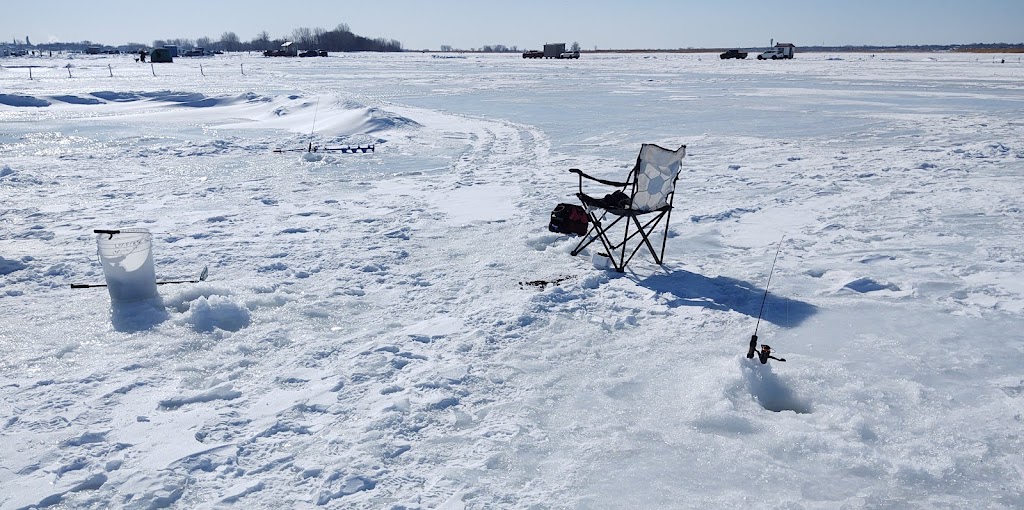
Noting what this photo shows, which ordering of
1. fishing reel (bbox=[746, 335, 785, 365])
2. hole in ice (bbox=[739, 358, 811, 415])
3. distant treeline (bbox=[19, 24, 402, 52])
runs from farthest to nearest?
distant treeline (bbox=[19, 24, 402, 52])
fishing reel (bbox=[746, 335, 785, 365])
hole in ice (bbox=[739, 358, 811, 415])

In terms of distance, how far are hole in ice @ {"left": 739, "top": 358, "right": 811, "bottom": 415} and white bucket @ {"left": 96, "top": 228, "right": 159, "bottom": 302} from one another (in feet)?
13.0

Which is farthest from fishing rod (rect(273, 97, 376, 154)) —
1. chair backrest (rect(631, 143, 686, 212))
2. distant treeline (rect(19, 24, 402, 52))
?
distant treeline (rect(19, 24, 402, 52))

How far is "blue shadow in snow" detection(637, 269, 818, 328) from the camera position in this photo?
4.36 meters

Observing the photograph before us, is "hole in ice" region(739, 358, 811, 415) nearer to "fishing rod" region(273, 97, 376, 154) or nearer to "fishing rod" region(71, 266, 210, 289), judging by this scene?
"fishing rod" region(71, 266, 210, 289)

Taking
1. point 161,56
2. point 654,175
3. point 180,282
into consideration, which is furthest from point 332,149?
point 161,56

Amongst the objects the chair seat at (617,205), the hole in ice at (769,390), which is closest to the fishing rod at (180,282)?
the chair seat at (617,205)

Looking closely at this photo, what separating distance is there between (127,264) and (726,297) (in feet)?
14.0

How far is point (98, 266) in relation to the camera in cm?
534

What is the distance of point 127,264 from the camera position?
4.38 metres

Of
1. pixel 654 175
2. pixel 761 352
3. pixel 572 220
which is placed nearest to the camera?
pixel 761 352

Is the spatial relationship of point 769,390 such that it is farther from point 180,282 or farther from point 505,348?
point 180,282

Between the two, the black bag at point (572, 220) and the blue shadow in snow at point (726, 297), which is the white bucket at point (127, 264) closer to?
the black bag at point (572, 220)

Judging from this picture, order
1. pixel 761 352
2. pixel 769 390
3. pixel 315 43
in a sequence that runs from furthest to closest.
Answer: pixel 315 43 → pixel 761 352 → pixel 769 390

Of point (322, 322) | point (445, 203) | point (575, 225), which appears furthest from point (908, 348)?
point (445, 203)
